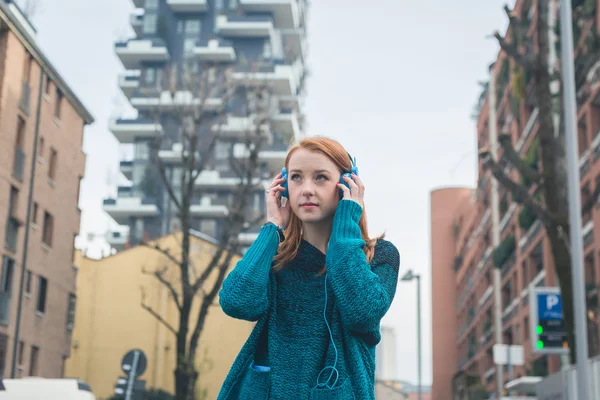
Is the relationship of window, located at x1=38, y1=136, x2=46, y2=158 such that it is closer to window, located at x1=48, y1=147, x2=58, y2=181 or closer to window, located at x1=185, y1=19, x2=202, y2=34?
window, located at x1=48, y1=147, x2=58, y2=181

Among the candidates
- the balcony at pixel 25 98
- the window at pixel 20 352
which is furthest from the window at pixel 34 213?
the window at pixel 20 352

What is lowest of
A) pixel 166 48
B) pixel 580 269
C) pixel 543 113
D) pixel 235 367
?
pixel 235 367

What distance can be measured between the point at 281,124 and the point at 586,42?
70.0 m

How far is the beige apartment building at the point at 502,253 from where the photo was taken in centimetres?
3741

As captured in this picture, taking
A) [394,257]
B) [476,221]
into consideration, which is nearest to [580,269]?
Answer: [394,257]

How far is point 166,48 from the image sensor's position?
99.4 meters

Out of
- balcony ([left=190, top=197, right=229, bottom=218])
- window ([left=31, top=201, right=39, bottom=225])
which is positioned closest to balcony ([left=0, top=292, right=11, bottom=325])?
window ([left=31, top=201, right=39, bottom=225])

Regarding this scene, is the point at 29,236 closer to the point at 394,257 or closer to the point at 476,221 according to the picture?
the point at 394,257

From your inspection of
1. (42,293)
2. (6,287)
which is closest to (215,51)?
(42,293)

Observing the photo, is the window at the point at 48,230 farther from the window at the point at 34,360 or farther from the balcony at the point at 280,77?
the balcony at the point at 280,77

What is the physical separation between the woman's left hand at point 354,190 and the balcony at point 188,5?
3895 inches

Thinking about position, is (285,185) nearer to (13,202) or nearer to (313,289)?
(313,289)

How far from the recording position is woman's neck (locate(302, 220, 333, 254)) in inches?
129

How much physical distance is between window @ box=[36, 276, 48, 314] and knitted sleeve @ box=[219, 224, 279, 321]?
39839 millimetres
